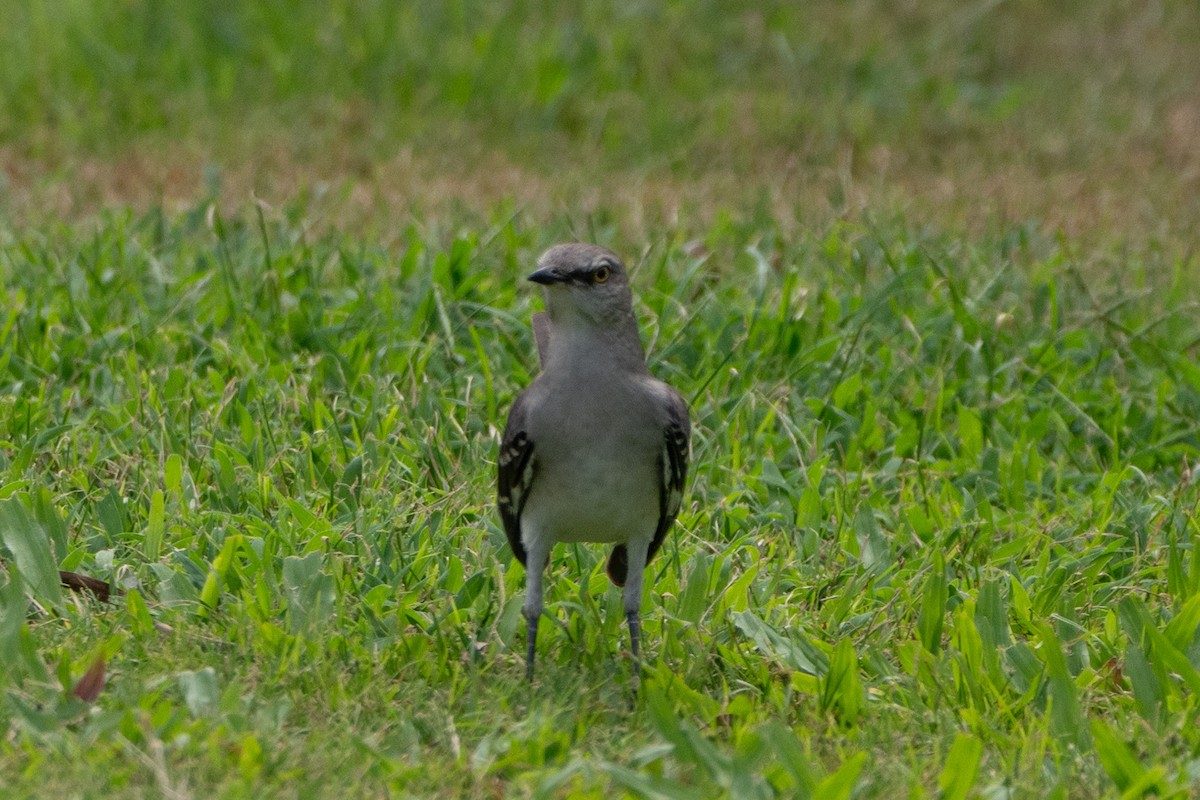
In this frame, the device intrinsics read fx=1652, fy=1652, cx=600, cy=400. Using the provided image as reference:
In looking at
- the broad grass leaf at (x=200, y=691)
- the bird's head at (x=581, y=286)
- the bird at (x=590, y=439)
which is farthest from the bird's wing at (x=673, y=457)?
the broad grass leaf at (x=200, y=691)

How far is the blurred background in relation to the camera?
31.9 feet

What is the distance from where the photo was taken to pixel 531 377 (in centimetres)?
684

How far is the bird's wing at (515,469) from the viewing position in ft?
15.9

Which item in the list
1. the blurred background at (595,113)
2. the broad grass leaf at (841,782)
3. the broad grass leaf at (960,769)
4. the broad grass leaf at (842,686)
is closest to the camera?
the broad grass leaf at (841,782)

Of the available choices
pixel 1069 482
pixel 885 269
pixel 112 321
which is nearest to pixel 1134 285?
pixel 885 269

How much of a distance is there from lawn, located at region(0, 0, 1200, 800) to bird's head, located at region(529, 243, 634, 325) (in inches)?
34.9

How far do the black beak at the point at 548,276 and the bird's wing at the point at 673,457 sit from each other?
0.49 meters

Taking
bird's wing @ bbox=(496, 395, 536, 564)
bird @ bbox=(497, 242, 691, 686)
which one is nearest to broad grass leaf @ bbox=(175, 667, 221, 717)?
bird @ bbox=(497, 242, 691, 686)

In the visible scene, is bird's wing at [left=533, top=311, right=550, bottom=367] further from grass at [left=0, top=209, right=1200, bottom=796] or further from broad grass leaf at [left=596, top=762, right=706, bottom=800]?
broad grass leaf at [left=596, top=762, right=706, bottom=800]

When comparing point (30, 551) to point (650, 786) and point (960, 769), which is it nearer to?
point (650, 786)

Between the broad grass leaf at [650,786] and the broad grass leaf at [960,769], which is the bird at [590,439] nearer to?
the broad grass leaf at [650,786]

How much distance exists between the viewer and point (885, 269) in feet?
27.2

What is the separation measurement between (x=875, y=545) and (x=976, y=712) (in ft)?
3.93

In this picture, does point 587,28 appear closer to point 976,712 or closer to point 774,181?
point 774,181
